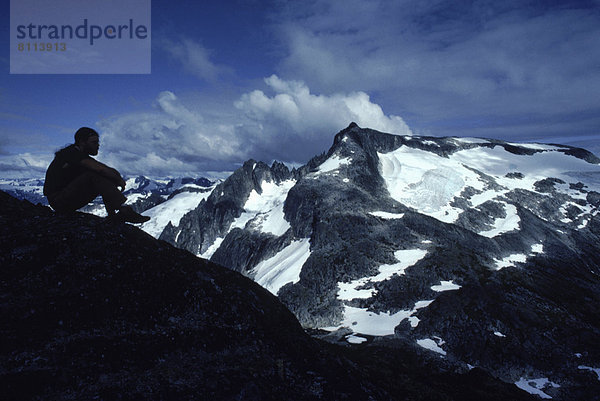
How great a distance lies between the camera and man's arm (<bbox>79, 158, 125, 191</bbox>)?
12648mm

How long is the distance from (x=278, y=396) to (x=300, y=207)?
596ft

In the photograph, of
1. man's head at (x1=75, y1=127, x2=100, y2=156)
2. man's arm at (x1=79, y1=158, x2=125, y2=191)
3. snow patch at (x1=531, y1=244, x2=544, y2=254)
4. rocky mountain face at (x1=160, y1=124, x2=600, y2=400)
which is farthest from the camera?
snow patch at (x1=531, y1=244, x2=544, y2=254)

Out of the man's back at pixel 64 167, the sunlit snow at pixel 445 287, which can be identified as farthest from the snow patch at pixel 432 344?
the man's back at pixel 64 167

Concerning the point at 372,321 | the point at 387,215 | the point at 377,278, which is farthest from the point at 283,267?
the point at 372,321

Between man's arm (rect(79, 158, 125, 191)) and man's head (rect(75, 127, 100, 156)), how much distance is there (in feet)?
2.67

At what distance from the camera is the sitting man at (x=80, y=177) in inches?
507

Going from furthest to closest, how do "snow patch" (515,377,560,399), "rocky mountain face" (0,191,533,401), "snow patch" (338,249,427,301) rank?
"snow patch" (338,249,427,301)
"snow patch" (515,377,560,399)
"rocky mountain face" (0,191,533,401)

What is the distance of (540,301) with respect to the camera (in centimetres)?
10994

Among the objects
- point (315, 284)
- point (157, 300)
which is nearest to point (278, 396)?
point (157, 300)

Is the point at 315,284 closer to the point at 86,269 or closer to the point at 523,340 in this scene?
the point at 523,340

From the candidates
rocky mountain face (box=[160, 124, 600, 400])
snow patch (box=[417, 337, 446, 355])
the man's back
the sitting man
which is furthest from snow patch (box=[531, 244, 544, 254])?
the man's back

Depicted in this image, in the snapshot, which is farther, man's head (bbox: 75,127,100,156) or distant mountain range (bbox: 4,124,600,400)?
distant mountain range (bbox: 4,124,600,400)

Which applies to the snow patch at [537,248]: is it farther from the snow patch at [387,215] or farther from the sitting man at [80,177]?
the sitting man at [80,177]

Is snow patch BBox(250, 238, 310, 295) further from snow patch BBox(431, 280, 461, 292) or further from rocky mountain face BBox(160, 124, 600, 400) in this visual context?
snow patch BBox(431, 280, 461, 292)
